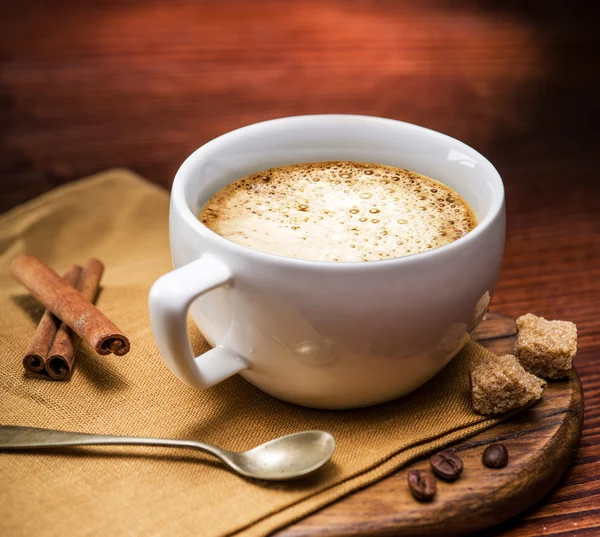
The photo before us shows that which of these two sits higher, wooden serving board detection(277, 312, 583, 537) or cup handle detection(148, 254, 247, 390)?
cup handle detection(148, 254, 247, 390)

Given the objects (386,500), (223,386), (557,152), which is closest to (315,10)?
(557,152)

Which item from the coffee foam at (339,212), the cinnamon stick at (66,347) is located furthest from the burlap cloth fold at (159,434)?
the coffee foam at (339,212)

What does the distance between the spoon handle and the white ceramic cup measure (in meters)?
0.08

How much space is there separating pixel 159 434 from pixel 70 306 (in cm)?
34

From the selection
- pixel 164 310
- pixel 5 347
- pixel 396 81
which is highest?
pixel 164 310

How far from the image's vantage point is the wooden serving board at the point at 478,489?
0.99m

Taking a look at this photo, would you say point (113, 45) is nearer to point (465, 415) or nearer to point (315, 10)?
point (315, 10)

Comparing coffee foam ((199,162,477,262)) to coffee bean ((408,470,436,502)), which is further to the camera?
coffee foam ((199,162,477,262))

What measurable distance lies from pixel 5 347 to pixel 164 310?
47 centimetres

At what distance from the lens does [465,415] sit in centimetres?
115

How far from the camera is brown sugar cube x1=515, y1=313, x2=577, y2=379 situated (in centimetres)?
121

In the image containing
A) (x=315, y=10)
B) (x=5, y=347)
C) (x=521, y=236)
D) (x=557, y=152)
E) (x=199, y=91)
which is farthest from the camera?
(x=315, y=10)

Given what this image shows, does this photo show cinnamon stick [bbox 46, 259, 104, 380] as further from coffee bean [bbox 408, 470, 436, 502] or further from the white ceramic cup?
coffee bean [bbox 408, 470, 436, 502]

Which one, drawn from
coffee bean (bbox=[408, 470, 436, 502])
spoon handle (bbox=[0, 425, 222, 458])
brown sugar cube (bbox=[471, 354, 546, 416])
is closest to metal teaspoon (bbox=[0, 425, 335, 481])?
spoon handle (bbox=[0, 425, 222, 458])
